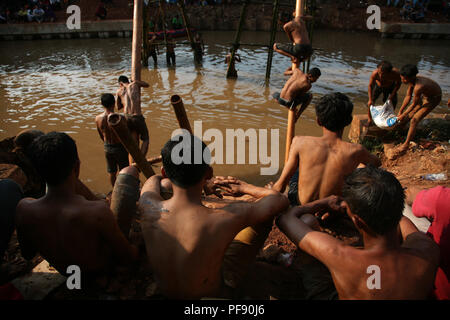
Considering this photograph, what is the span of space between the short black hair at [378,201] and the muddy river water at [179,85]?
409cm

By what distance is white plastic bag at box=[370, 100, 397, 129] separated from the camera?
5570mm

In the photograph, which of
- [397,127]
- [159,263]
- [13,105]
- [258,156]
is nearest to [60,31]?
[13,105]

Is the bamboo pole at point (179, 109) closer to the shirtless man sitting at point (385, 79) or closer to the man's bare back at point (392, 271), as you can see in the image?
the man's bare back at point (392, 271)

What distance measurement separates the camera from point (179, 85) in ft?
35.4

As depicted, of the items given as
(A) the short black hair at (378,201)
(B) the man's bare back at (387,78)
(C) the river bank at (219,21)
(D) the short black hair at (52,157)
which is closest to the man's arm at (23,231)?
(D) the short black hair at (52,157)

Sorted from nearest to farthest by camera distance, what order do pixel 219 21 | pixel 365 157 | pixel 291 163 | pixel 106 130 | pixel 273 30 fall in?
pixel 365 157 < pixel 291 163 < pixel 106 130 < pixel 273 30 < pixel 219 21

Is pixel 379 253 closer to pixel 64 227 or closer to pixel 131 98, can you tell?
pixel 64 227

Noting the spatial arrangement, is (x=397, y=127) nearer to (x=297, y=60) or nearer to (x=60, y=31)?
(x=297, y=60)

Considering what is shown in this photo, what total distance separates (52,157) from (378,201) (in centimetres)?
200

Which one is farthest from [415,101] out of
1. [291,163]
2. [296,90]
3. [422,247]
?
[422,247]

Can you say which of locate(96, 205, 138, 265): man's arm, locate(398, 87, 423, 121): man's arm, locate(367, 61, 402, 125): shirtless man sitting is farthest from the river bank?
locate(96, 205, 138, 265): man's arm

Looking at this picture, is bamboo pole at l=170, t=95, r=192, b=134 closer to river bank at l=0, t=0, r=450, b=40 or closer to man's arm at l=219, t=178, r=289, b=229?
man's arm at l=219, t=178, r=289, b=229

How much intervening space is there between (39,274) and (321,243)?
2320 millimetres

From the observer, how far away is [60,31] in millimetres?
19656
